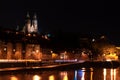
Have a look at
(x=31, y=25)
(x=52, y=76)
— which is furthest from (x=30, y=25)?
(x=52, y=76)

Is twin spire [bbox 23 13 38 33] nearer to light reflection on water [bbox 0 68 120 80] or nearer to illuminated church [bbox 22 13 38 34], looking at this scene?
illuminated church [bbox 22 13 38 34]

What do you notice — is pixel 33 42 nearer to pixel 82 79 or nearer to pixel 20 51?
pixel 20 51

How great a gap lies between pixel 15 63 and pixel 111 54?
257 feet

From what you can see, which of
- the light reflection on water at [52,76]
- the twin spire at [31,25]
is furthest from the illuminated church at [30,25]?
the light reflection on water at [52,76]

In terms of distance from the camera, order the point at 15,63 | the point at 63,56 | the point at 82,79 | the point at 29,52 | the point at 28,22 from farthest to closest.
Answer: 1. the point at 28,22
2. the point at 63,56
3. the point at 29,52
4. the point at 15,63
5. the point at 82,79

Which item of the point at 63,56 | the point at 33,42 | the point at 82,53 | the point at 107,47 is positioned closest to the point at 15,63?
the point at 33,42

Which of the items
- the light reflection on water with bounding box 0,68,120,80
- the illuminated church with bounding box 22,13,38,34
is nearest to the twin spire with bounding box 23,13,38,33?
the illuminated church with bounding box 22,13,38,34

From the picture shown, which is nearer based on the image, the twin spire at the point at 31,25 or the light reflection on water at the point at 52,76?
the light reflection on water at the point at 52,76

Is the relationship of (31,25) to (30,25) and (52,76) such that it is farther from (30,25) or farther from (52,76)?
(52,76)

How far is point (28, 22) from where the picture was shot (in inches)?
6599

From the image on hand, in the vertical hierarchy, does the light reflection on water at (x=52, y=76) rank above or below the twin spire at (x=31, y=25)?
below

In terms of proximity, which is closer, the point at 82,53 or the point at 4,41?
the point at 4,41

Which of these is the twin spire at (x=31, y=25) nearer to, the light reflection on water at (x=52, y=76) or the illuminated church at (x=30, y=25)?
the illuminated church at (x=30, y=25)

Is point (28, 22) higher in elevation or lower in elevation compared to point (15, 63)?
higher
